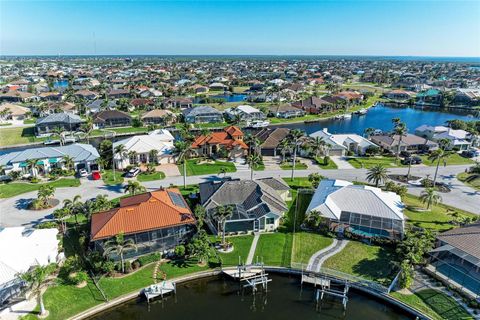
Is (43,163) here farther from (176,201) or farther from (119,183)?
(176,201)

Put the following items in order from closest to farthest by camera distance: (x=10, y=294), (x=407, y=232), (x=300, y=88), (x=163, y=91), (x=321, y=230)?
(x=10, y=294) → (x=407, y=232) → (x=321, y=230) → (x=163, y=91) → (x=300, y=88)

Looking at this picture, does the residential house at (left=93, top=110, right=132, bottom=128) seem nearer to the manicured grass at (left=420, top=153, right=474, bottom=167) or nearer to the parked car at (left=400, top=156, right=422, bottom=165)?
the parked car at (left=400, top=156, right=422, bottom=165)

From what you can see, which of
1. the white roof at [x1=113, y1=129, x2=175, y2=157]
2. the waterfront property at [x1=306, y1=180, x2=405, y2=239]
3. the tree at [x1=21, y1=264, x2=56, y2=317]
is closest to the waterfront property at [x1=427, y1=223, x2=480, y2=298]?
the waterfront property at [x1=306, y1=180, x2=405, y2=239]

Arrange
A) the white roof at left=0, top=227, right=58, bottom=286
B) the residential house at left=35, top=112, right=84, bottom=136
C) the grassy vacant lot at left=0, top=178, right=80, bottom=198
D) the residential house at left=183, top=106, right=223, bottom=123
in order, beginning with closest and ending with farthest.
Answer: the white roof at left=0, top=227, right=58, bottom=286 < the grassy vacant lot at left=0, top=178, right=80, bottom=198 < the residential house at left=35, top=112, right=84, bottom=136 < the residential house at left=183, top=106, right=223, bottom=123

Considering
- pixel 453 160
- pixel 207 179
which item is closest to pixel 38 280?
pixel 207 179

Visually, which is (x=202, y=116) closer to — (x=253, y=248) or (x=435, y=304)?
(x=253, y=248)

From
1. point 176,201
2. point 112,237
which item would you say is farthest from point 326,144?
point 112,237
